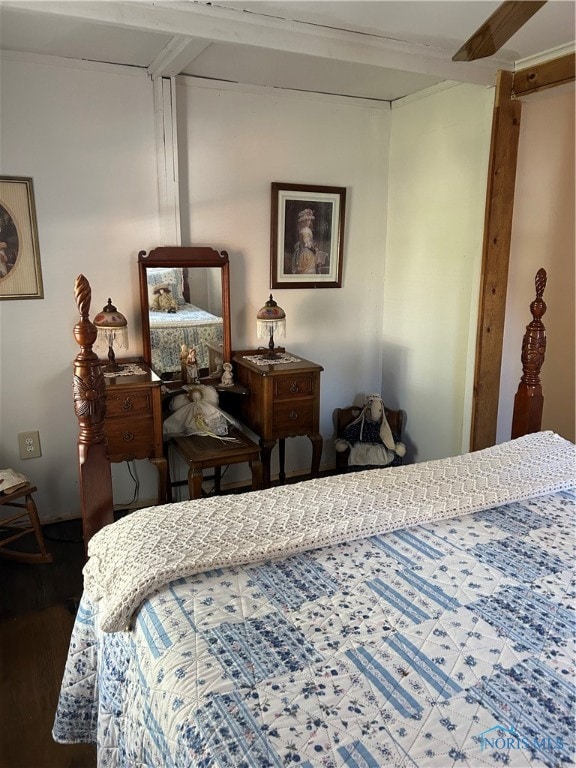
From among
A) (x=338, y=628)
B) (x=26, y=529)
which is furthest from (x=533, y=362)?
(x=26, y=529)

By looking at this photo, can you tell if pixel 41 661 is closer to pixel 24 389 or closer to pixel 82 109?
pixel 24 389

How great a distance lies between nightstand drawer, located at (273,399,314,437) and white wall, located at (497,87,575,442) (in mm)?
1059

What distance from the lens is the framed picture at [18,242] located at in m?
2.61

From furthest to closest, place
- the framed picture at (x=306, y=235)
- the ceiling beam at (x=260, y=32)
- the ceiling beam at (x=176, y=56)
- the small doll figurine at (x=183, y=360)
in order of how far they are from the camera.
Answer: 1. the framed picture at (x=306, y=235)
2. the small doll figurine at (x=183, y=360)
3. the ceiling beam at (x=176, y=56)
4. the ceiling beam at (x=260, y=32)

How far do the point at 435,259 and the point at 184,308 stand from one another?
1.43m

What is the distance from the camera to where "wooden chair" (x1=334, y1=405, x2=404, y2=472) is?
354 centimetres

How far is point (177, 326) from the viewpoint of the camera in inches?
120

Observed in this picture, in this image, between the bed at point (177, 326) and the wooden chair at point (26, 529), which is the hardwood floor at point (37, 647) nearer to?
the wooden chair at point (26, 529)

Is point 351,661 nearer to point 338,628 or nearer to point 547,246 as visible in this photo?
point 338,628

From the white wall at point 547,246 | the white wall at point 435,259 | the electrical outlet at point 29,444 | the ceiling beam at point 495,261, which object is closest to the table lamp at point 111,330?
the electrical outlet at point 29,444

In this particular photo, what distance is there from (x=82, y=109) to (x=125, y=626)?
7.95 ft

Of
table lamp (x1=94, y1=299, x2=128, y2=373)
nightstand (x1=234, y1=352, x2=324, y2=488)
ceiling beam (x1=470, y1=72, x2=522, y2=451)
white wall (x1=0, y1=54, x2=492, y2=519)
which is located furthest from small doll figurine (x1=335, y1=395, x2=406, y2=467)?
table lamp (x1=94, y1=299, x2=128, y2=373)

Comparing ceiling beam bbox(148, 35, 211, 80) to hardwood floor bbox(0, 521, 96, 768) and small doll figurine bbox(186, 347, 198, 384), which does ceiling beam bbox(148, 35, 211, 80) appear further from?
hardwood floor bbox(0, 521, 96, 768)

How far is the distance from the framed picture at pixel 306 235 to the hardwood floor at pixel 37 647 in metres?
1.85
